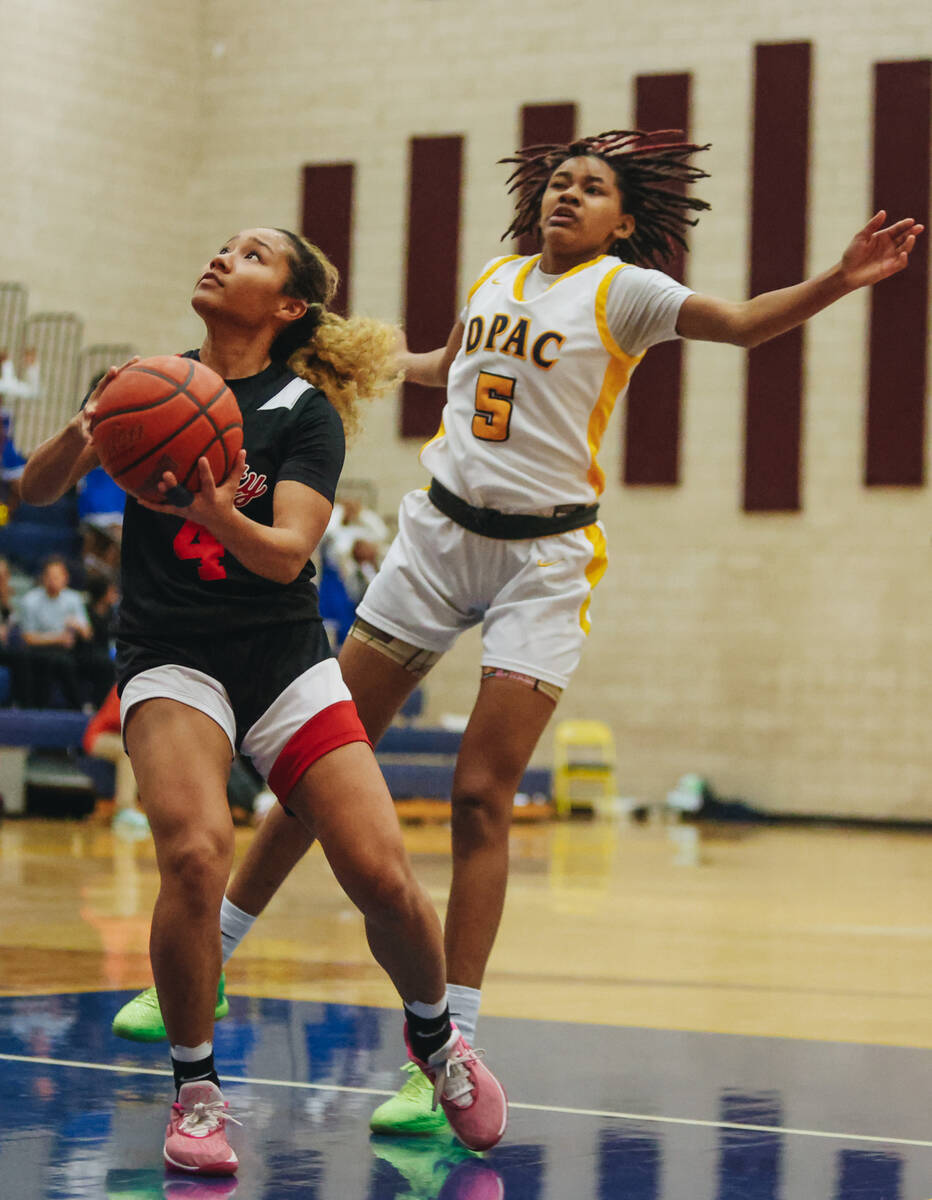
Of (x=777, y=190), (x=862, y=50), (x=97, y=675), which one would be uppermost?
(x=862, y=50)

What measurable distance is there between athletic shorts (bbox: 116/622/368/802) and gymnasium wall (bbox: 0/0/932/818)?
12121 mm

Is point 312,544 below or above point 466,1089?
above

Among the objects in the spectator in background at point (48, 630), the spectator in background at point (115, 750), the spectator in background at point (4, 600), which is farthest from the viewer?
the spectator in background at point (4, 600)

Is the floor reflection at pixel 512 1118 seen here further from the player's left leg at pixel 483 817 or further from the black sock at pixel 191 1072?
the player's left leg at pixel 483 817

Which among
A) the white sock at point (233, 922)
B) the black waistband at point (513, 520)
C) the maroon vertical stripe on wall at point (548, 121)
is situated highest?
the maroon vertical stripe on wall at point (548, 121)

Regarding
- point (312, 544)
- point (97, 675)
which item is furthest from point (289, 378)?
point (97, 675)

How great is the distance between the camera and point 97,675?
40.4 ft

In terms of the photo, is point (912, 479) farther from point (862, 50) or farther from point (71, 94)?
point (71, 94)

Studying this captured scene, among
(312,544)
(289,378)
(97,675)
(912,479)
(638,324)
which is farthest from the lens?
(912,479)

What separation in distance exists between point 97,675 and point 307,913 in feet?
19.1

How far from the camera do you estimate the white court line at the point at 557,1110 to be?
323 centimetres

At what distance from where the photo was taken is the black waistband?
3.57m

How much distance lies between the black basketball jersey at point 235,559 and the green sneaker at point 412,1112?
88cm

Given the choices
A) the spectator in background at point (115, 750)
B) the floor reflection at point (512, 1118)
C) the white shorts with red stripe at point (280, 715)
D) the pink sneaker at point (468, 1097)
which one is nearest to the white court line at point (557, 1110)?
the floor reflection at point (512, 1118)
